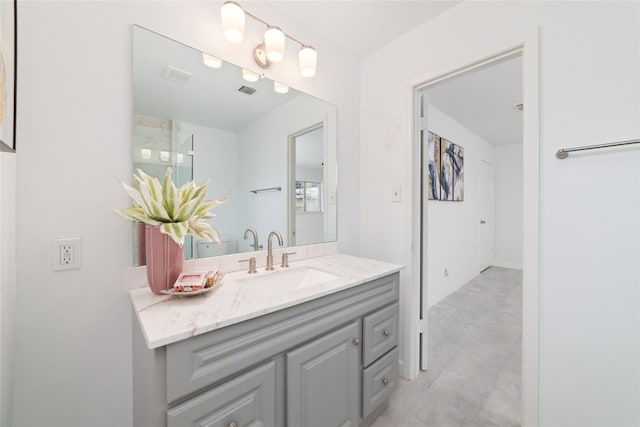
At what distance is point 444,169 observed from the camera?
335cm

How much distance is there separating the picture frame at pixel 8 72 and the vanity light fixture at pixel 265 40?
739mm

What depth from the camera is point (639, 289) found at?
3.41 ft

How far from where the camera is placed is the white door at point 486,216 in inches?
183

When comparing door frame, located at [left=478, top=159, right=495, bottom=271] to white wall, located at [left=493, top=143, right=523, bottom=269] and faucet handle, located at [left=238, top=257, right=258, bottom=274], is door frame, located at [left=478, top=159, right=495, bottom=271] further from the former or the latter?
faucet handle, located at [left=238, top=257, right=258, bottom=274]

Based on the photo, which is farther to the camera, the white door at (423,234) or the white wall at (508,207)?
the white wall at (508,207)

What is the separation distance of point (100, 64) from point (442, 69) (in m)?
1.78

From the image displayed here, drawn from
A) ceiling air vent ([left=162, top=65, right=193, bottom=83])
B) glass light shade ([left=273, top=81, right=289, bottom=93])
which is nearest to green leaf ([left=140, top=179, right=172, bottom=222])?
ceiling air vent ([left=162, top=65, right=193, bottom=83])

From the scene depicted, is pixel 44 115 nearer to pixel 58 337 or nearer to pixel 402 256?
pixel 58 337

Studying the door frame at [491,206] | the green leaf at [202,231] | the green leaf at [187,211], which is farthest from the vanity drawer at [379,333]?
the door frame at [491,206]

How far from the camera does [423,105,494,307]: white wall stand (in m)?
3.15

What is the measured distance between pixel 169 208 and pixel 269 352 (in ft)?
2.18

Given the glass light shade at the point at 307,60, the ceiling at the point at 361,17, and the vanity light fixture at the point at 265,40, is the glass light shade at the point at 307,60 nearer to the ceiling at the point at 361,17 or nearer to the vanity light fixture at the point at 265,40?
the vanity light fixture at the point at 265,40

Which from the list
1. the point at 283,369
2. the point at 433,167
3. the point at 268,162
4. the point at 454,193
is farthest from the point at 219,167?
the point at 454,193

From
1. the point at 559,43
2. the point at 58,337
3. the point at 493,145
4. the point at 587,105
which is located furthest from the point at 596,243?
the point at 493,145
